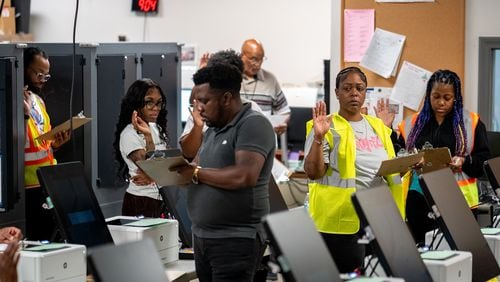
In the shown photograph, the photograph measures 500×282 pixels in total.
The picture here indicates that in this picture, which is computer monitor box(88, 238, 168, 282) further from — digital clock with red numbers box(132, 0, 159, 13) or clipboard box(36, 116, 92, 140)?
digital clock with red numbers box(132, 0, 159, 13)

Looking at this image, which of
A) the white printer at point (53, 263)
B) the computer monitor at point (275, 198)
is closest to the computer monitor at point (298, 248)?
the white printer at point (53, 263)

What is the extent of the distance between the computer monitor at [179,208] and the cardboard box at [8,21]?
555cm

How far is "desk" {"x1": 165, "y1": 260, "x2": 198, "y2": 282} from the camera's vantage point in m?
4.16

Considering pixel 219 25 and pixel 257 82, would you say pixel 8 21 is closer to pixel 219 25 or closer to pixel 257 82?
pixel 219 25

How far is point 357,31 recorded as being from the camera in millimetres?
6344

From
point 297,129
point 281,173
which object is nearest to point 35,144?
point 281,173

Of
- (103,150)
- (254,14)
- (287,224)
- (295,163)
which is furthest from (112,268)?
(254,14)

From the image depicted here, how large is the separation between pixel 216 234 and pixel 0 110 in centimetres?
205

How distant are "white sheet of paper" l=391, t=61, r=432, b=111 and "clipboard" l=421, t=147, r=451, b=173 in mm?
1318

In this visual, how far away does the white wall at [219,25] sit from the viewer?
33.5ft

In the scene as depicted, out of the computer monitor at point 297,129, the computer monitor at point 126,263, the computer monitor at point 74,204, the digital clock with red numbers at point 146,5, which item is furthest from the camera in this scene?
the digital clock with red numbers at point 146,5

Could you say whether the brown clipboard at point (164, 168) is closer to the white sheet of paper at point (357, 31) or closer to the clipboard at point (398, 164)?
the clipboard at point (398, 164)

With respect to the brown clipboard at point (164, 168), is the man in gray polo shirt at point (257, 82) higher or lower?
higher

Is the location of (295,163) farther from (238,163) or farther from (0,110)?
(238,163)
